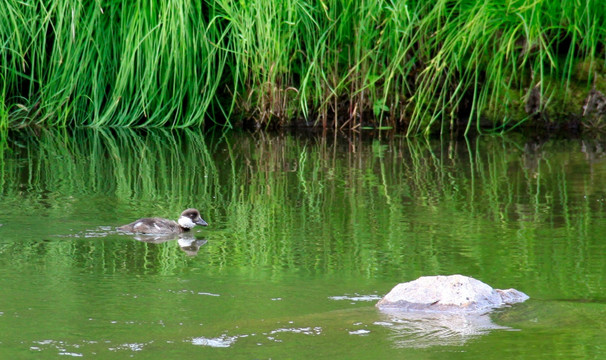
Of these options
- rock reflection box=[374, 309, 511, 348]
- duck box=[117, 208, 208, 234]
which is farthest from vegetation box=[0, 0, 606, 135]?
rock reflection box=[374, 309, 511, 348]

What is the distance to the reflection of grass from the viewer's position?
692 centimetres

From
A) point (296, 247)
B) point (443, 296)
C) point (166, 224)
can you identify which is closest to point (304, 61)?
point (166, 224)

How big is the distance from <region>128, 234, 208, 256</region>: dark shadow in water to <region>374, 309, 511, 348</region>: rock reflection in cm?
217

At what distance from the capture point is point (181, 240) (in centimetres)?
768

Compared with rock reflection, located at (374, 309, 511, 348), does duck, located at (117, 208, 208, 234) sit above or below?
below

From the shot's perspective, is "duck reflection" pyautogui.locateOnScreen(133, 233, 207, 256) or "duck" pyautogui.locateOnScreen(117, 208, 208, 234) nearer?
"duck reflection" pyautogui.locateOnScreen(133, 233, 207, 256)

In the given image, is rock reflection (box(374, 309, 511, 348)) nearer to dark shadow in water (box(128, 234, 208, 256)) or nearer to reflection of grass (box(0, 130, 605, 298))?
reflection of grass (box(0, 130, 605, 298))

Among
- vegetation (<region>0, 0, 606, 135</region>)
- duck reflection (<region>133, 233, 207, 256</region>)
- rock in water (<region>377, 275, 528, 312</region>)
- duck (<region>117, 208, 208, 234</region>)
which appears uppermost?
vegetation (<region>0, 0, 606, 135</region>)

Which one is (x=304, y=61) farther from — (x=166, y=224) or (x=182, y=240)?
(x=182, y=240)

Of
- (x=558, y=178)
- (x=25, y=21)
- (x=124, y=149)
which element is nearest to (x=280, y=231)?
(x=558, y=178)

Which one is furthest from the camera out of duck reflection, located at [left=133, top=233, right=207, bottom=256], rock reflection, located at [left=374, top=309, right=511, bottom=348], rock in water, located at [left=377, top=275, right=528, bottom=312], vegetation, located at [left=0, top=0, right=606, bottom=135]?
vegetation, located at [left=0, top=0, right=606, bottom=135]

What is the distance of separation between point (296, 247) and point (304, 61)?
20.5ft

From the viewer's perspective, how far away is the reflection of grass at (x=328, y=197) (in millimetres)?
6922

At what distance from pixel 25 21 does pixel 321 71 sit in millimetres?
3620
